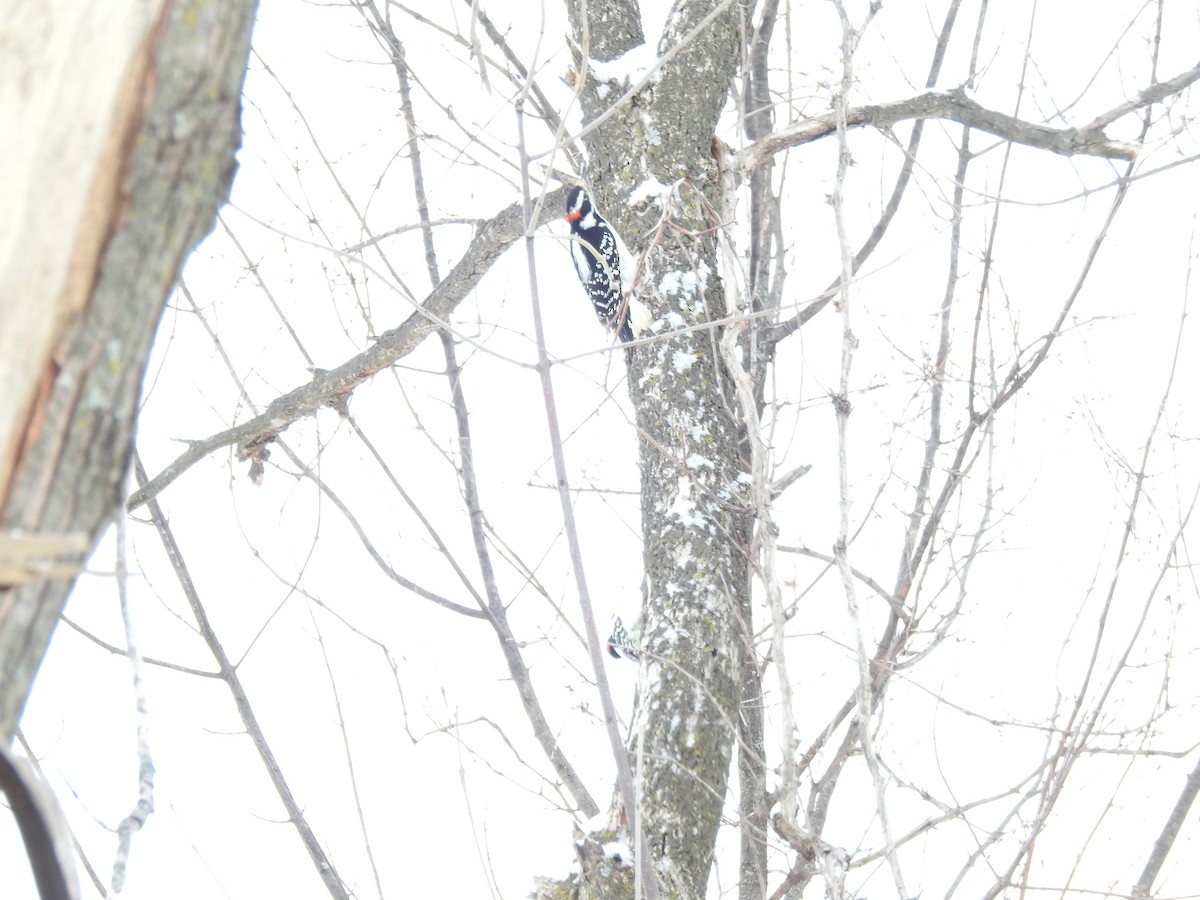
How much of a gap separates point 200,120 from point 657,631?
1.56 m

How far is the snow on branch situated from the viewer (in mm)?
2541

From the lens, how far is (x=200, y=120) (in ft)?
2.21

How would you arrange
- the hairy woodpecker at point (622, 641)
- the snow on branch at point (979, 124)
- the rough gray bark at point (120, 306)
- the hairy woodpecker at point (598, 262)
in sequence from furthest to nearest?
the hairy woodpecker at point (598, 262)
the hairy woodpecker at point (622, 641)
the snow on branch at point (979, 124)
the rough gray bark at point (120, 306)

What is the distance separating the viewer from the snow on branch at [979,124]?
8.34 ft

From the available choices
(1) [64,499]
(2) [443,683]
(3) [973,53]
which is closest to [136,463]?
(2) [443,683]

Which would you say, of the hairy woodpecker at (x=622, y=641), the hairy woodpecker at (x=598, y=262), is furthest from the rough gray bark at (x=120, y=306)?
the hairy woodpecker at (x=598, y=262)

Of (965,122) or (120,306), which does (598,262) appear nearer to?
(965,122)

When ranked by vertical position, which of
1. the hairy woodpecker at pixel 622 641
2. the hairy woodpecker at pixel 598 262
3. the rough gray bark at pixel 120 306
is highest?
the hairy woodpecker at pixel 598 262

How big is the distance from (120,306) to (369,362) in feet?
7.27

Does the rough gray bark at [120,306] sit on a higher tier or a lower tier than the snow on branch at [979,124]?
lower

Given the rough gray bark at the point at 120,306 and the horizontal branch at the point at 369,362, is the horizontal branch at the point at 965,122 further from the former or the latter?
the rough gray bark at the point at 120,306

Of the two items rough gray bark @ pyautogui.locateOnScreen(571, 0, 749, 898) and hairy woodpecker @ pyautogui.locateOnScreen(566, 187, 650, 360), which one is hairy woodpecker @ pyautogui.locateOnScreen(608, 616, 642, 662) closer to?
rough gray bark @ pyautogui.locateOnScreen(571, 0, 749, 898)

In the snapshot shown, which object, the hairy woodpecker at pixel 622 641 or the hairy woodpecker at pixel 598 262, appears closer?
the hairy woodpecker at pixel 622 641

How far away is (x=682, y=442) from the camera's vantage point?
224 cm
